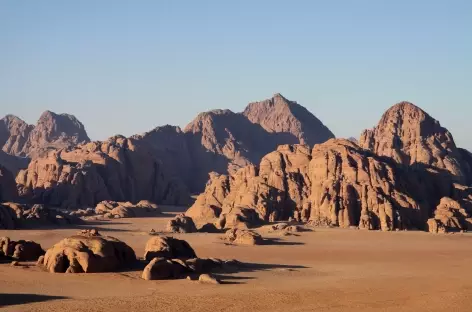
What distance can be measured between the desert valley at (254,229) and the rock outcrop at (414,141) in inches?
6.1

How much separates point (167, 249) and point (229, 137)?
255 feet

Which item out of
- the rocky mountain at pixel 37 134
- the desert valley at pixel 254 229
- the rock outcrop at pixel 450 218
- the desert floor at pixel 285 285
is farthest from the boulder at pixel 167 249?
the rocky mountain at pixel 37 134

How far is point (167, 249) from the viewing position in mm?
24109

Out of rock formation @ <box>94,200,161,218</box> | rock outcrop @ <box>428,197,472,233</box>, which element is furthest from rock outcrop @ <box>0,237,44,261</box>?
rock formation @ <box>94,200,161,218</box>

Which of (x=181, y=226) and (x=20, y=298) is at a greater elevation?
(x=181, y=226)

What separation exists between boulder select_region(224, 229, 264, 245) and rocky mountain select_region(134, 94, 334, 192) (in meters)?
51.0

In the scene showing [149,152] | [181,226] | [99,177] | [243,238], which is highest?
[149,152]

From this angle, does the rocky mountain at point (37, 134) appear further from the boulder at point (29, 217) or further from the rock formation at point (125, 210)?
the boulder at point (29, 217)

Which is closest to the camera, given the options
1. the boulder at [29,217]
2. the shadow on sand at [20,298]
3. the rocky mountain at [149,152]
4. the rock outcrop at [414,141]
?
the shadow on sand at [20,298]

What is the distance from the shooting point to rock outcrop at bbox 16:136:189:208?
59.2 metres

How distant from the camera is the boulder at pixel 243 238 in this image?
31734 millimetres

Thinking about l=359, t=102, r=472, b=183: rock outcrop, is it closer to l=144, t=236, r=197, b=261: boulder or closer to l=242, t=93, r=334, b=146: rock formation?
l=144, t=236, r=197, b=261: boulder

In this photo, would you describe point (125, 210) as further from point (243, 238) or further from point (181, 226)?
point (243, 238)

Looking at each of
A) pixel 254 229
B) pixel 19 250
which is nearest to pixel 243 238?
pixel 254 229
